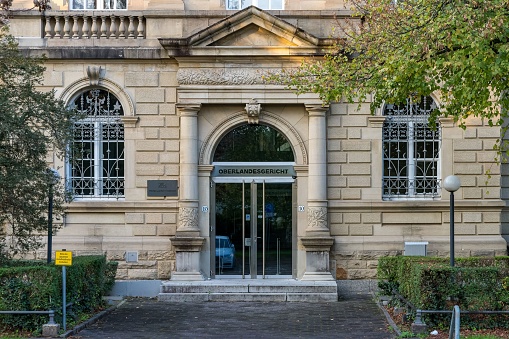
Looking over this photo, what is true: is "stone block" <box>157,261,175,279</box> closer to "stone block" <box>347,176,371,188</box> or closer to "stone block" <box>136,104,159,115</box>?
"stone block" <box>136,104,159,115</box>

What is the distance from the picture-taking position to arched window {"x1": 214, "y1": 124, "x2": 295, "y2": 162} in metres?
21.5

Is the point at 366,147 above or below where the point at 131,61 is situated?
below

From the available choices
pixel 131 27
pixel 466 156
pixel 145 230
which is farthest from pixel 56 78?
pixel 466 156

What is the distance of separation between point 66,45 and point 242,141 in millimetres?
4989

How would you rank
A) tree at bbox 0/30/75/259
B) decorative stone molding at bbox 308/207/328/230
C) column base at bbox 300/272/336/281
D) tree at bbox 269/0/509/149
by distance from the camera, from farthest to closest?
decorative stone molding at bbox 308/207/328/230 → column base at bbox 300/272/336/281 → tree at bbox 0/30/75/259 → tree at bbox 269/0/509/149

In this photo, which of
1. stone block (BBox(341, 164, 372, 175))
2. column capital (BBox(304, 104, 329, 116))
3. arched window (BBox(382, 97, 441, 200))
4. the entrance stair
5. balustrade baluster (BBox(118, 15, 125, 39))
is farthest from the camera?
arched window (BBox(382, 97, 441, 200))

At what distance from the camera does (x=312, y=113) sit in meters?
21.0

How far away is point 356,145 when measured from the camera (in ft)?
69.7

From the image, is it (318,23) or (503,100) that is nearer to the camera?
(503,100)

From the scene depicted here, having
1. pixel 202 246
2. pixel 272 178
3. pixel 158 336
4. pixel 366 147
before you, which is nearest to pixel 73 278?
pixel 158 336

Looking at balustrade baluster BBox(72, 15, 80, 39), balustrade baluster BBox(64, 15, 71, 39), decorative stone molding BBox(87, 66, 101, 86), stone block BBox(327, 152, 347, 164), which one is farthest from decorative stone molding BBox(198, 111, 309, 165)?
balustrade baluster BBox(64, 15, 71, 39)

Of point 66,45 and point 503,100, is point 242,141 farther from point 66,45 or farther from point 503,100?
point 503,100

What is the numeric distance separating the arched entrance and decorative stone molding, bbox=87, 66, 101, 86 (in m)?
3.47

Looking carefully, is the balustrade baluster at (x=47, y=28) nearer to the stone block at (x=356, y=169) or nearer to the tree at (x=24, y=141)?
the tree at (x=24, y=141)
